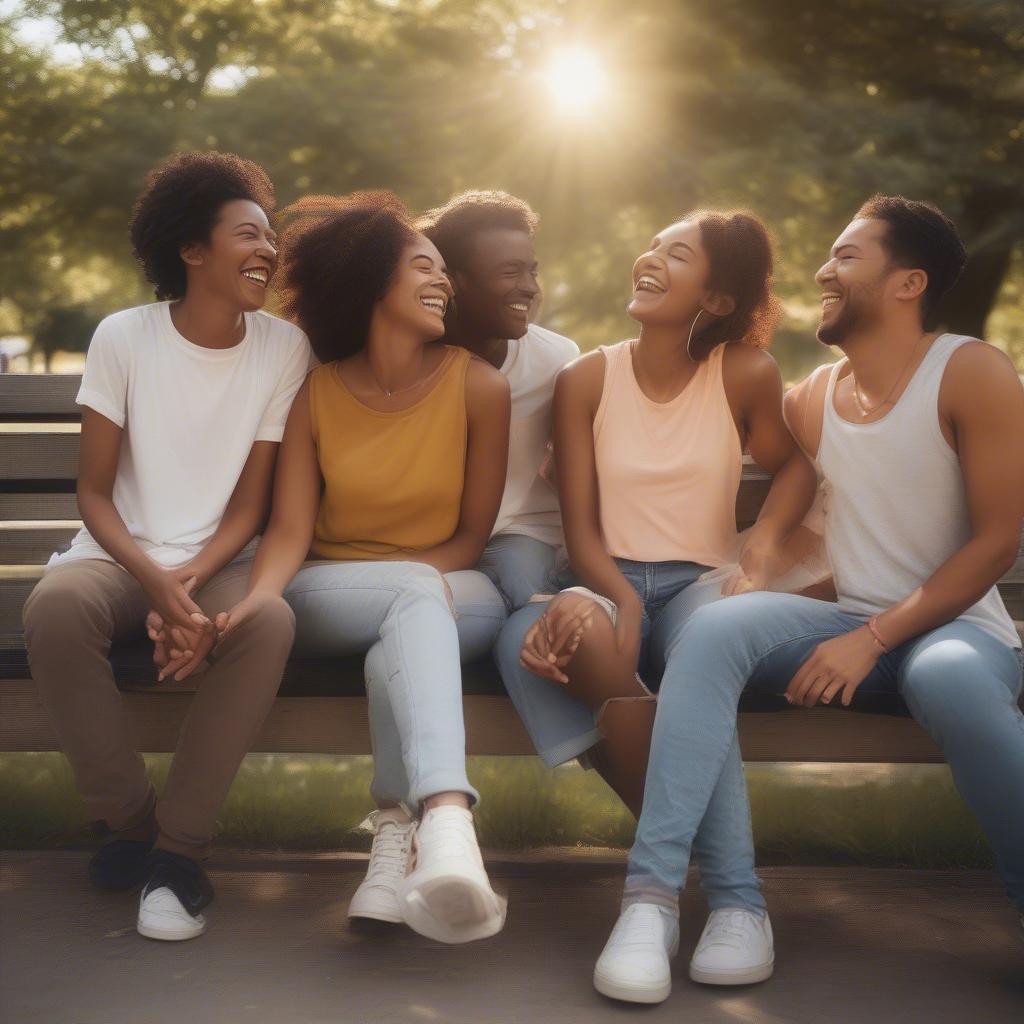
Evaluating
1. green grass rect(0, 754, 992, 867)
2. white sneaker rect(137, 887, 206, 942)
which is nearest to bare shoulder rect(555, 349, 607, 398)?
green grass rect(0, 754, 992, 867)

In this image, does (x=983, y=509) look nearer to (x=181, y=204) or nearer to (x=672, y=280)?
(x=672, y=280)

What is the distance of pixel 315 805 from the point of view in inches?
156

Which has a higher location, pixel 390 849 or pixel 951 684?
pixel 951 684

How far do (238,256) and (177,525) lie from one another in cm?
68

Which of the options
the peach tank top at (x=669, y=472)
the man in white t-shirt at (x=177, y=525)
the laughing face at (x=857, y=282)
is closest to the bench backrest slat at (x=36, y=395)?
the man in white t-shirt at (x=177, y=525)

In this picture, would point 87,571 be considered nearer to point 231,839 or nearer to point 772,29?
point 231,839

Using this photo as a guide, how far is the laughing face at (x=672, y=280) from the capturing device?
137 inches

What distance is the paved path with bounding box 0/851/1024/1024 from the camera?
2.74 m

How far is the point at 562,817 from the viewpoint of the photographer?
388cm

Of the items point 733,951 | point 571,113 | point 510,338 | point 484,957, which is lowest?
point 484,957

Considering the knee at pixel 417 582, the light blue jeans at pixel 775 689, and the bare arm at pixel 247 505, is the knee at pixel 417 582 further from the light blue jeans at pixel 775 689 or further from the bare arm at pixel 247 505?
the light blue jeans at pixel 775 689

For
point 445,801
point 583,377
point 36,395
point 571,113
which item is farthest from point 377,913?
point 571,113

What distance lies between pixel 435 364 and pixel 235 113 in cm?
901

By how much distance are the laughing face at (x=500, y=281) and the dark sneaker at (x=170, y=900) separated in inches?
60.7
